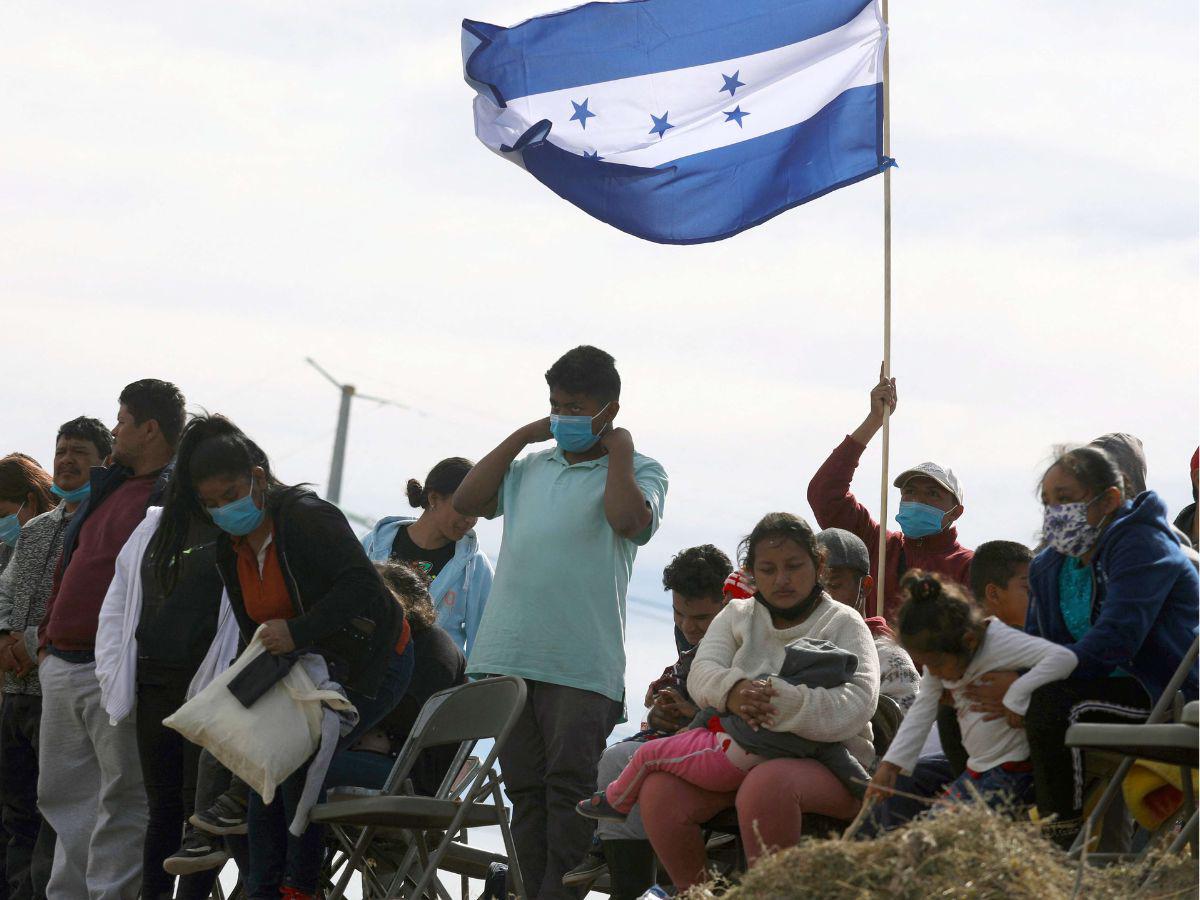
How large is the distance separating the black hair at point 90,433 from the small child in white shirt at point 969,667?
4.91 metres

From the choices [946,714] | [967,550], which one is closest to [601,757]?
[946,714]

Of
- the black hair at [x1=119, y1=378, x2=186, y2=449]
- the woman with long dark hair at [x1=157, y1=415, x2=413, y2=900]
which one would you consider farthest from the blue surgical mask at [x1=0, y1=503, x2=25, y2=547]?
the woman with long dark hair at [x1=157, y1=415, x2=413, y2=900]

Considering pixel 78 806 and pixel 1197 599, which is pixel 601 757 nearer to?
pixel 1197 599

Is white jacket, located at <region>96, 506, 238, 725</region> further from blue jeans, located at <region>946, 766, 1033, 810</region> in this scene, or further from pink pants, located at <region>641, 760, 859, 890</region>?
blue jeans, located at <region>946, 766, 1033, 810</region>

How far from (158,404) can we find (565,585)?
226 cm

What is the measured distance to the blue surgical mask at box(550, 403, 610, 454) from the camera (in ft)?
21.1

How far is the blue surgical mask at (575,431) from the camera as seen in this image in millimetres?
6426

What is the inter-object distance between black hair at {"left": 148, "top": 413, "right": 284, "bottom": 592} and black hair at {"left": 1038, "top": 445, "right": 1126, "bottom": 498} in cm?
300

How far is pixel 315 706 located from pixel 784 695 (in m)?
1.89

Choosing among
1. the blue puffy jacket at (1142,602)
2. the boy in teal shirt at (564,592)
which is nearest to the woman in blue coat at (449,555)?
the boy in teal shirt at (564,592)

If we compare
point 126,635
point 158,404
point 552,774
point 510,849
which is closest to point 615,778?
point 552,774

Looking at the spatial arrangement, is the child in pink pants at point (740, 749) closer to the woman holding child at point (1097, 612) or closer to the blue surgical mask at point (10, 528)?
the woman holding child at point (1097, 612)

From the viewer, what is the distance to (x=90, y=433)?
843 centimetres

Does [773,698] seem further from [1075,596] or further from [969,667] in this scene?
[1075,596]
